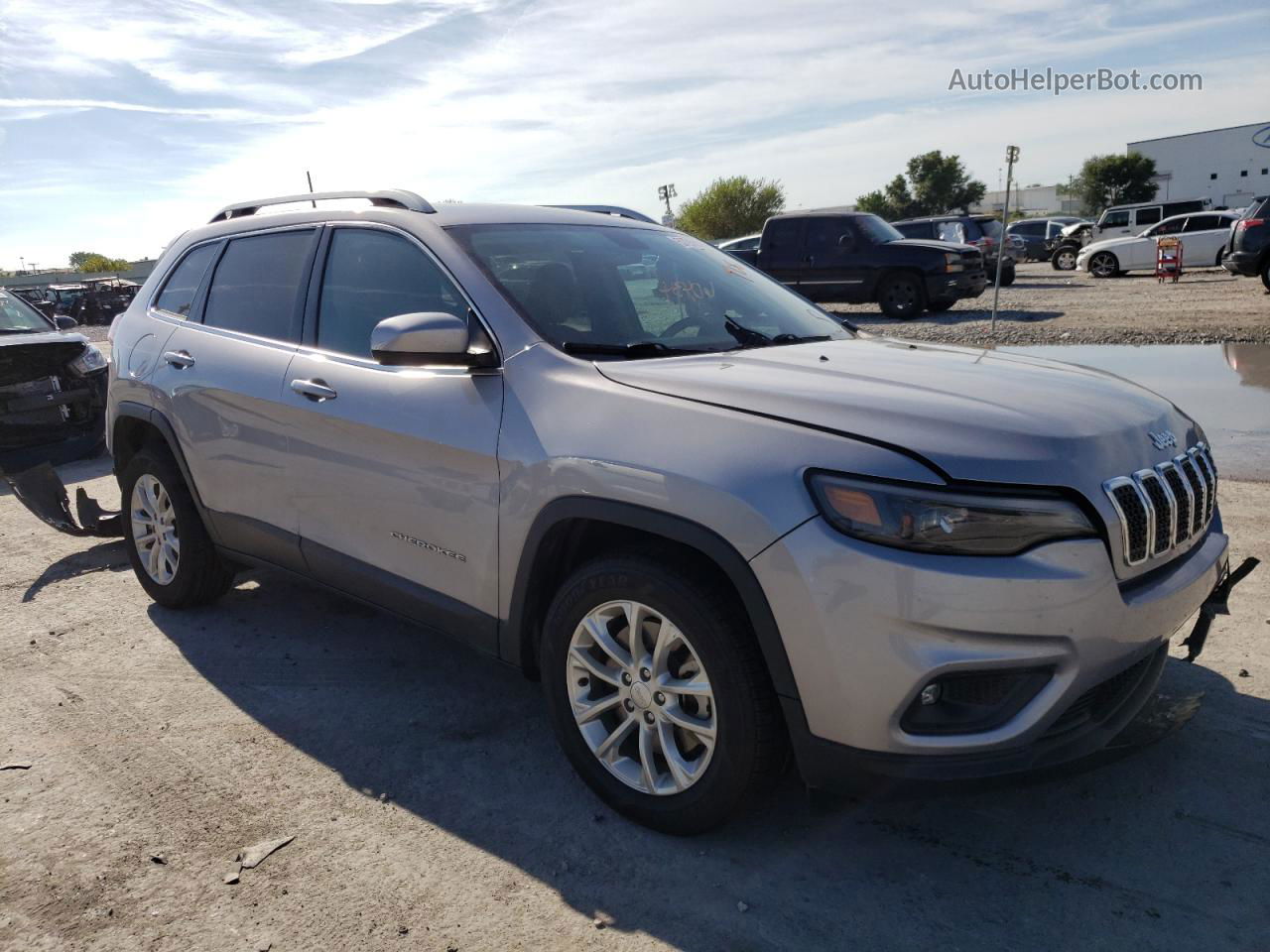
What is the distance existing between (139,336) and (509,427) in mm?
2764

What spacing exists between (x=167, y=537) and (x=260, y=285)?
1331mm

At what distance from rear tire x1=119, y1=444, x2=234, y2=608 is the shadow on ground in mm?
1045

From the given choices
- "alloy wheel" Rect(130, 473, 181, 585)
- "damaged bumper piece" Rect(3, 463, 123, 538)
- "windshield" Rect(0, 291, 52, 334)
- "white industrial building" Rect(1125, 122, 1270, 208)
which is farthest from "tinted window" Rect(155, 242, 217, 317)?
"white industrial building" Rect(1125, 122, 1270, 208)

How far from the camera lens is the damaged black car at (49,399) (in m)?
8.02

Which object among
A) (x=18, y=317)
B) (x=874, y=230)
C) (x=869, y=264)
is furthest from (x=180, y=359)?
(x=874, y=230)

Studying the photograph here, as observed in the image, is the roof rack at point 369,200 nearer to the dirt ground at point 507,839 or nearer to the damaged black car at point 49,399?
the dirt ground at point 507,839

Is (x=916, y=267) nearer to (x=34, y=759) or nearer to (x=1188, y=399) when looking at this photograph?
(x=1188, y=399)

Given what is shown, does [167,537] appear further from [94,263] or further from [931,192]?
[94,263]

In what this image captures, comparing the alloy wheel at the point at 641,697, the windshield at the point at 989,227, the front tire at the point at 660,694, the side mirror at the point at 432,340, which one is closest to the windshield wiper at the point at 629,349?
the side mirror at the point at 432,340

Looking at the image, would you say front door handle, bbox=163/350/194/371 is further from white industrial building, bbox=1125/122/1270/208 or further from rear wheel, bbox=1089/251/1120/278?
white industrial building, bbox=1125/122/1270/208

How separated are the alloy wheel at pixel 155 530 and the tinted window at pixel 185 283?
0.81 metres

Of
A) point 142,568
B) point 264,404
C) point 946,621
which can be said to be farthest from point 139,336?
point 946,621

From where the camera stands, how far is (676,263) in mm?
4008

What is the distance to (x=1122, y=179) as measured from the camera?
7112cm
